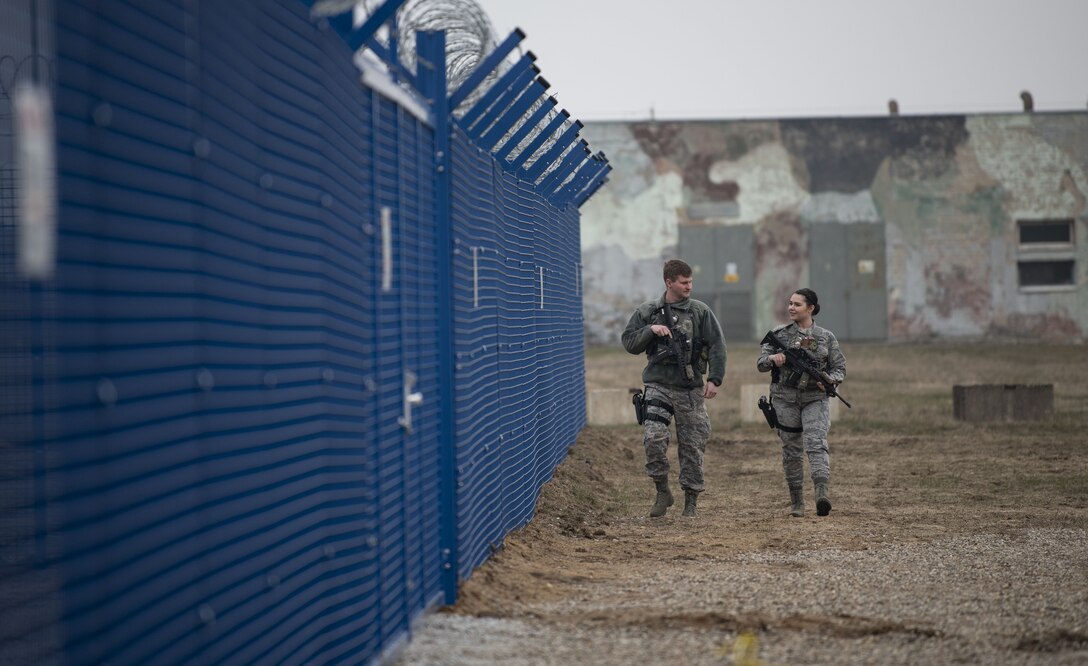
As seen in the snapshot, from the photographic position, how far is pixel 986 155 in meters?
39.4

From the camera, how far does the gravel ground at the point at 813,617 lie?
18.1ft

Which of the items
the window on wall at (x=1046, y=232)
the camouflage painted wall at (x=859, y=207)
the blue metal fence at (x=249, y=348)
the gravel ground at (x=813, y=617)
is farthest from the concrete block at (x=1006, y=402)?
the window on wall at (x=1046, y=232)

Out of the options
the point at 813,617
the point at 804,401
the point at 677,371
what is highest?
the point at 677,371

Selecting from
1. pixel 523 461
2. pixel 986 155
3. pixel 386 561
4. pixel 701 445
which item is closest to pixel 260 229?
pixel 386 561

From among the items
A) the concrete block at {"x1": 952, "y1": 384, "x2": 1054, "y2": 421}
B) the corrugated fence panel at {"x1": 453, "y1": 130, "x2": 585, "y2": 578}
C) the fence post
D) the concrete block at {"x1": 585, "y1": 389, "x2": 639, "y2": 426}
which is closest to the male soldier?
the corrugated fence panel at {"x1": 453, "y1": 130, "x2": 585, "y2": 578}

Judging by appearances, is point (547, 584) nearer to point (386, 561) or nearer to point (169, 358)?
point (386, 561)

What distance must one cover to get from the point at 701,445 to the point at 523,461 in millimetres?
1606

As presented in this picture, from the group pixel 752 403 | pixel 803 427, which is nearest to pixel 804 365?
pixel 803 427

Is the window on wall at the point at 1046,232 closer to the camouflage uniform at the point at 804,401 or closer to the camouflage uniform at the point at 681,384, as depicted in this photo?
the camouflage uniform at the point at 804,401

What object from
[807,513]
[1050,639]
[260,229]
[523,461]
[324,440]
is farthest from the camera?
[807,513]

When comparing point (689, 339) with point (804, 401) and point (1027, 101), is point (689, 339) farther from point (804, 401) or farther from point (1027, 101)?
point (1027, 101)

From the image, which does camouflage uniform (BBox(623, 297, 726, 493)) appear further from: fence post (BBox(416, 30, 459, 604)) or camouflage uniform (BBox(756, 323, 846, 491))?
fence post (BBox(416, 30, 459, 604))

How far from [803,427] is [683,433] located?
917 mm

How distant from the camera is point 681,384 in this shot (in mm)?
10289
